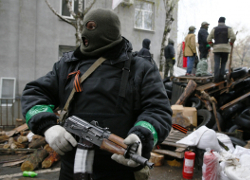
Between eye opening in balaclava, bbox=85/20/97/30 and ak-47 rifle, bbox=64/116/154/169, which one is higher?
eye opening in balaclava, bbox=85/20/97/30

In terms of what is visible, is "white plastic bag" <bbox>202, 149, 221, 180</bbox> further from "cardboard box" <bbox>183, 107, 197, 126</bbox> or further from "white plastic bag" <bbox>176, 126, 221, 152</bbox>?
"cardboard box" <bbox>183, 107, 197, 126</bbox>

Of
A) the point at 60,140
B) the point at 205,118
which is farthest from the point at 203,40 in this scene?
the point at 60,140

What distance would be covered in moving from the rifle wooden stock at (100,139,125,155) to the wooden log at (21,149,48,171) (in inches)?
144

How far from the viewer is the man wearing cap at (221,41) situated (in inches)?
264

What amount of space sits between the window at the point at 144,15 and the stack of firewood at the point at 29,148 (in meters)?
8.98

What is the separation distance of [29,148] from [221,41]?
620cm

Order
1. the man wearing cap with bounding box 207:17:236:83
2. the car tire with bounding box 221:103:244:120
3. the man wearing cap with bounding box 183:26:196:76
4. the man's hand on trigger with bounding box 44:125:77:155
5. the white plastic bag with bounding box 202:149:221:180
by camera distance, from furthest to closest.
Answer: the man wearing cap with bounding box 183:26:196:76 < the man wearing cap with bounding box 207:17:236:83 < the car tire with bounding box 221:103:244:120 < the white plastic bag with bounding box 202:149:221:180 < the man's hand on trigger with bounding box 44:125:77:155

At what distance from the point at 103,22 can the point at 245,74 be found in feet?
23.0

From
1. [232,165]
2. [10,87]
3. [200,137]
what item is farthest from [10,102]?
[232,165]

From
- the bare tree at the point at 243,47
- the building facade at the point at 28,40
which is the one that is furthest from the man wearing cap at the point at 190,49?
the bare tree at the point at 243,47

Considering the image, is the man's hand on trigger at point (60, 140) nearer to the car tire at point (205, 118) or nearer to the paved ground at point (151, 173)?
the paved ground at point (151, 173)

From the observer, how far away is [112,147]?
1407mm

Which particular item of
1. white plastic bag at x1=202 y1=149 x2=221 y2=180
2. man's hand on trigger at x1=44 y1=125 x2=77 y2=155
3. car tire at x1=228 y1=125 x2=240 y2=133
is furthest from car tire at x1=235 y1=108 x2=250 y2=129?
man's hand on trigger at x1=44 y1=125 x2=77 y2=155

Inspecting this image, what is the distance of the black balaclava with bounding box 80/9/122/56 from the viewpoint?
1710 millimetres
